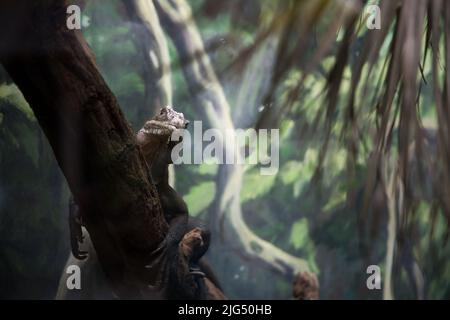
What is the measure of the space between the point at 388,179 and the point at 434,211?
0.38ft

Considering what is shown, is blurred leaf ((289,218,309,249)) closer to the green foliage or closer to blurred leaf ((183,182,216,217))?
the green foliage

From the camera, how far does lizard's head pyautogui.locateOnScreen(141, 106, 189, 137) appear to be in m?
1.54

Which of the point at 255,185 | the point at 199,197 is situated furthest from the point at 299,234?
the point at 199,197

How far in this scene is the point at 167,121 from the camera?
156 centimetres

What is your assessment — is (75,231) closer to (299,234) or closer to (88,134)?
(88,134)

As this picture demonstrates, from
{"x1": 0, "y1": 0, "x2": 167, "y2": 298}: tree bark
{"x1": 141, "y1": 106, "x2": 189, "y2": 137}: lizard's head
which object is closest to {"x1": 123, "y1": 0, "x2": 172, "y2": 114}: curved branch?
{"x1": 141, "y1": 106, "x2": 189, "y2": 137}: lizard's head

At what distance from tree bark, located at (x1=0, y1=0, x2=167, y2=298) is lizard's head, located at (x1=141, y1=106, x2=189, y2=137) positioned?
133 mm

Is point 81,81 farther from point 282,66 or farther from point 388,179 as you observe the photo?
point 388,179

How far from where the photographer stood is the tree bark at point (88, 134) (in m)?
1.27

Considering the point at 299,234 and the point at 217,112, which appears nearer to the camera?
the point at 217,112

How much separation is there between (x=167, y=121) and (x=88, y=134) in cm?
28

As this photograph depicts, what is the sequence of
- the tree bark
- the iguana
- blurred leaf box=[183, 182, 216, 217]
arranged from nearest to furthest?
the tree bark
the iguana
blurred leaf box=[183, 182, 216, 217]
